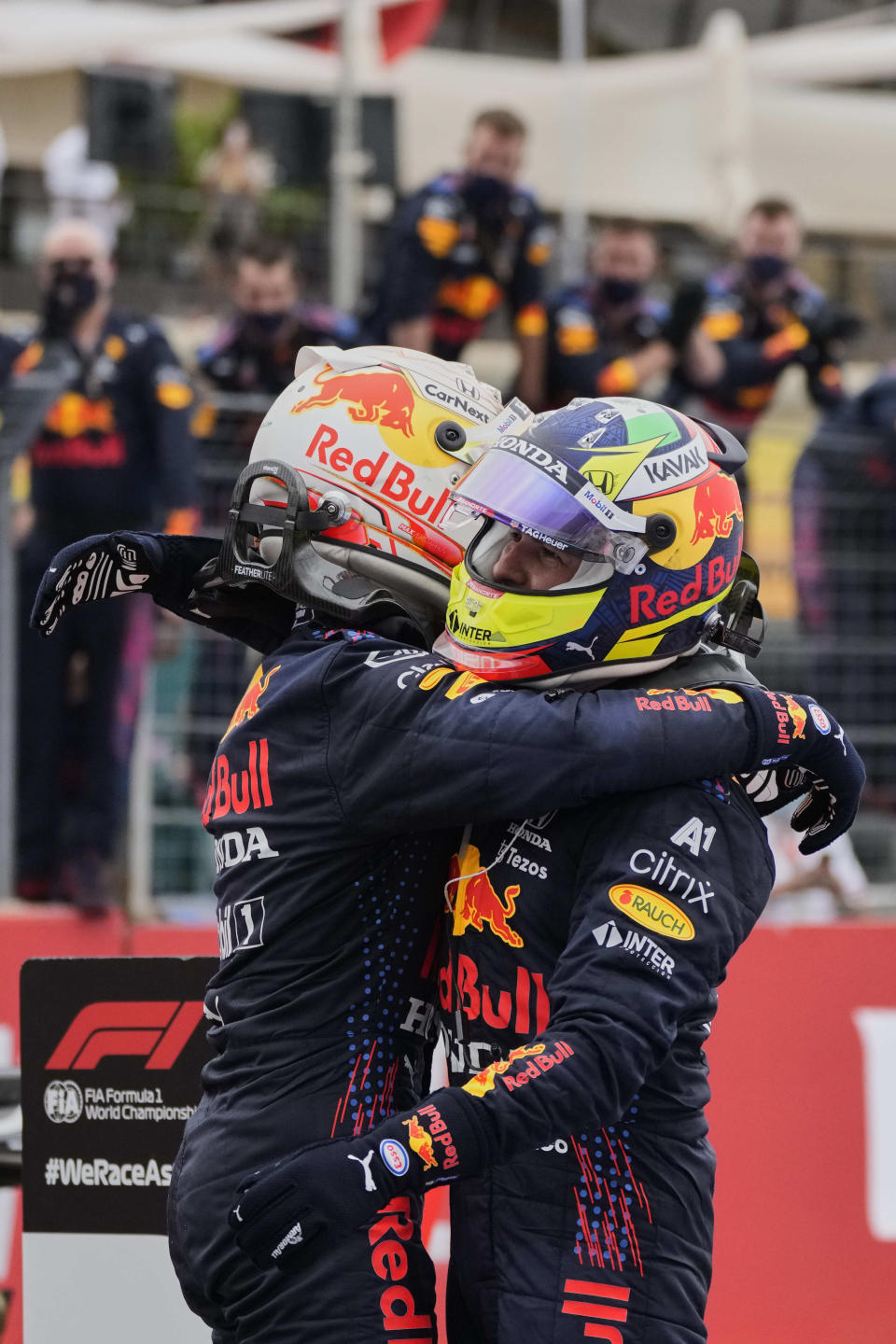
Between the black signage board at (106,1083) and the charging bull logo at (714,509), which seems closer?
the charging bull logo at (714,509)

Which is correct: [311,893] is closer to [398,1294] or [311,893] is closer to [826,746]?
[398,1294]

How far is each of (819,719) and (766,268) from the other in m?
5.26

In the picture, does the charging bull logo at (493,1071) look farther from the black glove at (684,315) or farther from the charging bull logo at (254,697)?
the black glove at (684,315)

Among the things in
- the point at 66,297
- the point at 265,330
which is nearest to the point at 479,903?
the point at 66,297

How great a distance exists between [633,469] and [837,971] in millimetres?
2777

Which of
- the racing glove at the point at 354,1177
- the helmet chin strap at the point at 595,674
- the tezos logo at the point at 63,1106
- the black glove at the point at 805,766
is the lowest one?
the tezos logo at the point at 63,1106

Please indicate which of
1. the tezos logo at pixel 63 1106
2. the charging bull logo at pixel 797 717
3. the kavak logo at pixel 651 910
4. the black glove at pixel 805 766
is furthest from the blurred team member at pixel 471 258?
the kavak logo at pixel 651 910

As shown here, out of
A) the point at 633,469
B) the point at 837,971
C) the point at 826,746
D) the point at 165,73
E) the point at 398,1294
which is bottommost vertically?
the point at 837,971

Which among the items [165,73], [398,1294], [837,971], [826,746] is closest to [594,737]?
[826,746]

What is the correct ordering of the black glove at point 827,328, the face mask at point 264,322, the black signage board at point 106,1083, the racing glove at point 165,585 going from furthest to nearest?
1. the black glove at point 827,328
2. the face mask at point 264,322
3. the black signage board at point 106,1083
4. the racing glove at point 165,585

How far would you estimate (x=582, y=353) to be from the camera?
22.8 ft

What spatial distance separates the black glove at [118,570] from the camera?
2.73 m

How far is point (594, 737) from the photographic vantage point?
2137 mm

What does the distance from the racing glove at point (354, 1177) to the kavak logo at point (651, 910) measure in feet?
0.95
